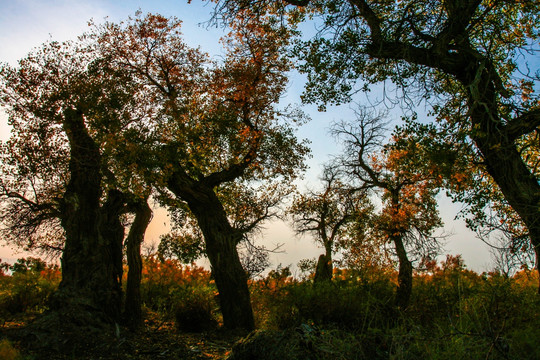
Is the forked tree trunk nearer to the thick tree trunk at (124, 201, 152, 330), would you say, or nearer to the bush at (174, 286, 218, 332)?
the bush at (174, 286, 218, 332)

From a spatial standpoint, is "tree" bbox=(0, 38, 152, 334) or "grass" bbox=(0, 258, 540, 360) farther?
"tree" bbox=(0, 38, 152, 334)

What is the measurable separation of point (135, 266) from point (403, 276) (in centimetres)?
936

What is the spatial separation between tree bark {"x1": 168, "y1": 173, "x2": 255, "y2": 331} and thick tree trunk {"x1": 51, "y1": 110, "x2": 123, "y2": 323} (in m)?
2.06

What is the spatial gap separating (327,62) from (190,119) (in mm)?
4599

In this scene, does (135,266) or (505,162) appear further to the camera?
(135,266)

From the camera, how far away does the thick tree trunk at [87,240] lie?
878 centimetres

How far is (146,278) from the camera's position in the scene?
525 inches

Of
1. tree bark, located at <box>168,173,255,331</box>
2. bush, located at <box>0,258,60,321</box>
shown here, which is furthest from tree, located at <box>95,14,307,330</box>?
bush, located at <box>0,258,60,321</box>

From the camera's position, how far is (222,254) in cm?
1052

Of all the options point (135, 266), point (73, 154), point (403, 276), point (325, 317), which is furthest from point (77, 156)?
point (403, 276)

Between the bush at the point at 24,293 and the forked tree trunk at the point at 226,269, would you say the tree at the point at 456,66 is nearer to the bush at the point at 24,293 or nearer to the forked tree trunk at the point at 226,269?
the forked tree trunk at the point at 226,269

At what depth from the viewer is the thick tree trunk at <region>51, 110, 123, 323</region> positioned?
8.78 meters

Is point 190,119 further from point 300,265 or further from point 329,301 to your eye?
point 300,265

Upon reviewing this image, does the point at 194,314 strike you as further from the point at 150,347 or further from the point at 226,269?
the point at 150,347
